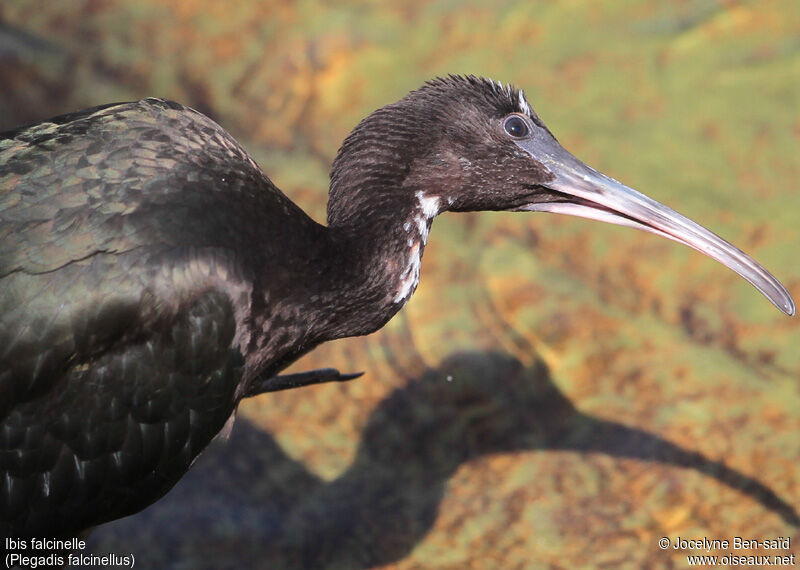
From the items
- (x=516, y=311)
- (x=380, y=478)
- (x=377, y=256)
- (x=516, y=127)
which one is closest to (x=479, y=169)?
(x=516, y=127)

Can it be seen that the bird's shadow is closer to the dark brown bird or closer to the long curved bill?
the dark brown bird

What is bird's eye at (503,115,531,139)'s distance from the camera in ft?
13.9

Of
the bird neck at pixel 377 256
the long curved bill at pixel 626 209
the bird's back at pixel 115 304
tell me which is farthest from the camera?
the long curved bill at pixel 626 209

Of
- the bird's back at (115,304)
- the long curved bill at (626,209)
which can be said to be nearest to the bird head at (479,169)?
the long curved bill at (626,209)

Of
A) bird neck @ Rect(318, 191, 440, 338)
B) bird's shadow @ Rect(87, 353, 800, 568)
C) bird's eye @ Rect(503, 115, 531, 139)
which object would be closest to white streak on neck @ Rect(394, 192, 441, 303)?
bird neck @ Rect(318, 191, 440, 338)

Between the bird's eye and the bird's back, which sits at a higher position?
the bird's eye

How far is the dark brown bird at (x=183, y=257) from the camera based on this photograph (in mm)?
3670

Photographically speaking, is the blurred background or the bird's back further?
the blurred background

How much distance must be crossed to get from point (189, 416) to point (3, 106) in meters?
3.37

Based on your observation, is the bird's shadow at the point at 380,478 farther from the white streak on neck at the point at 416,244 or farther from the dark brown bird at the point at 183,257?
the white streak on neck at the point at 416,244

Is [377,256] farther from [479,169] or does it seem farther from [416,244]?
[479,169]

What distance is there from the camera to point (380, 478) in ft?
17.2

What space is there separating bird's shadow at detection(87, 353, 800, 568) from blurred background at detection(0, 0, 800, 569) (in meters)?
0.01

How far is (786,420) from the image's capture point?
201 inches
